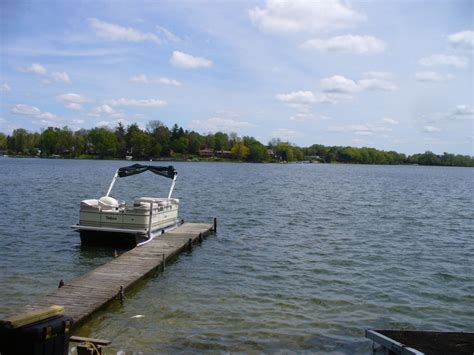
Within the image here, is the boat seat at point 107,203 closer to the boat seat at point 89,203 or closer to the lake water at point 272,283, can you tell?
the boat seat at point 89,203

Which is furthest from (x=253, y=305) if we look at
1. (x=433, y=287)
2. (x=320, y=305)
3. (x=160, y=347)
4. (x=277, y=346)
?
(x=433, y=287)

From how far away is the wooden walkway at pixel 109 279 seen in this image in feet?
41.5

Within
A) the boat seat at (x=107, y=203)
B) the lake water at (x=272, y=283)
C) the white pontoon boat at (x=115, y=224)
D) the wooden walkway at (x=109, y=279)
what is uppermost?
the boat seat at (x=107, y=203)

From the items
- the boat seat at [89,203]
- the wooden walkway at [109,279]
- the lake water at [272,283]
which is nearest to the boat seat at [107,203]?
the boat seat at [89,203]

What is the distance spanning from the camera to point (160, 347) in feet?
36.3

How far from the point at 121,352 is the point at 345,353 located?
16.7ft

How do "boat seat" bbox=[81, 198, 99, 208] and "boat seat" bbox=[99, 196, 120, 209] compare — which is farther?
"boat seat" bbox=[99, 196, 120, 209]

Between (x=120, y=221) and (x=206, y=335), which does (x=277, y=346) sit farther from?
(x=120, y=221)

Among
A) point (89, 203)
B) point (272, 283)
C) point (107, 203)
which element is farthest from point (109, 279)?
point (107, 203)

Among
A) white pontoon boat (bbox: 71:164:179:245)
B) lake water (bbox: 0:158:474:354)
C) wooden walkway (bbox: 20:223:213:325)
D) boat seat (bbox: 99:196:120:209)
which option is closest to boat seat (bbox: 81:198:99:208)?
white pontoon boat (bbox: 71:164:179:245)

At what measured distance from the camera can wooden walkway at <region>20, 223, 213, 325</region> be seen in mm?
12664

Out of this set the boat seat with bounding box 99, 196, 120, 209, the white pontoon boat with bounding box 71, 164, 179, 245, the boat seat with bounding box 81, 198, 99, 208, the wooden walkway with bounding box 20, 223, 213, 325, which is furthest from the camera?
the boat seat with bounding box 99, 196, 120, 209

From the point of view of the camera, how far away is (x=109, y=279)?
50.3ft

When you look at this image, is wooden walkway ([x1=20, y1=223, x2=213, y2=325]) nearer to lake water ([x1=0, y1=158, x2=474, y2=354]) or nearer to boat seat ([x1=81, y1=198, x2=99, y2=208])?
lake water ([x1=0, y1=158, x2=474, y2=354])
